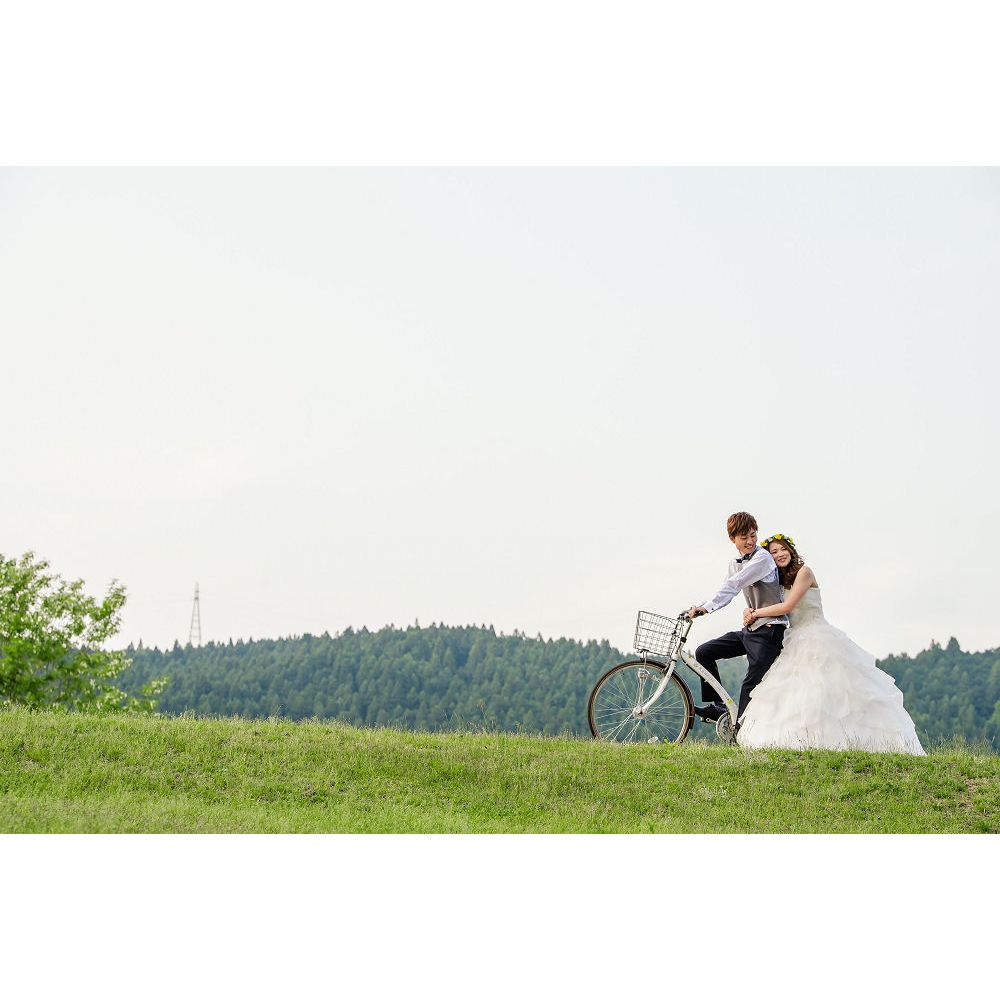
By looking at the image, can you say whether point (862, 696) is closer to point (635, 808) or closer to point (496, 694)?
point (635, 808)

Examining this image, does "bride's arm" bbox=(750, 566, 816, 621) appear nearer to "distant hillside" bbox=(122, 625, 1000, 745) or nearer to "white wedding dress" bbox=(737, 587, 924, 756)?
"white wedding dress" bbox=(737, 587, 924, 756)

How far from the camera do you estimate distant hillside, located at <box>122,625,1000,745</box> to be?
208ft

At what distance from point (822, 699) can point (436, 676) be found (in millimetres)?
58225

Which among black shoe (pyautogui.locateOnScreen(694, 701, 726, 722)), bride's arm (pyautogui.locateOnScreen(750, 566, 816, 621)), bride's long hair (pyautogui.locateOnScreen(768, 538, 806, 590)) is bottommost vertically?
black shoe (pyautogui.locateOnScreen(694, 701, 726, 722))

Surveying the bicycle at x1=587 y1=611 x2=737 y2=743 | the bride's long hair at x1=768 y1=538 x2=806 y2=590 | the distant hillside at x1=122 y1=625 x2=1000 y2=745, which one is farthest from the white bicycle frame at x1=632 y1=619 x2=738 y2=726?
the distant hillside at x1=122 y1=625 x2=1000 y2=745

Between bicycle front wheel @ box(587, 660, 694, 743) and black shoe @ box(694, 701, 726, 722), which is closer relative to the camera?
bicycle front wheel @ box(587, 660, 694, 743)

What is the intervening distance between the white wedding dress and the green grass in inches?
15.9

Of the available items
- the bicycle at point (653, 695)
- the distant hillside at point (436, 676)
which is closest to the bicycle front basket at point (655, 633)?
the bicycle at point (653, 695)

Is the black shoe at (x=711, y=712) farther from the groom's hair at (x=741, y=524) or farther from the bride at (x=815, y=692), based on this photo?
the groom's hair at (x=741, y=524)

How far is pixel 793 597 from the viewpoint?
1145cm

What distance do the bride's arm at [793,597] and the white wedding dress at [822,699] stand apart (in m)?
0.21

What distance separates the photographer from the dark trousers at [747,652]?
11.7 m

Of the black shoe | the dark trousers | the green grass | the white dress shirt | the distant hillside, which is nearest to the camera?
the green grass

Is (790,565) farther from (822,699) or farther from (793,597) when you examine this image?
(822,699)
